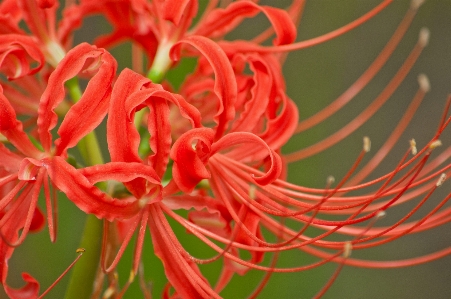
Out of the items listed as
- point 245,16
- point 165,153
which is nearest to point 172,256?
point 165,153

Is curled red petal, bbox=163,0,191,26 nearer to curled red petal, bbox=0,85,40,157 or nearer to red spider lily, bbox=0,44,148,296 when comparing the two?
red spider lily, bbox=0,44,148,296

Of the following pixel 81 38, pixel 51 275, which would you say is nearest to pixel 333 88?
Result: pixel 81 38

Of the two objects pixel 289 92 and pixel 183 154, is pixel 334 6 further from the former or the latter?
pixel 183 154

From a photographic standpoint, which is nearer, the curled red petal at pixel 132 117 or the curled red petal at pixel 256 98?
the curled red petal at pixel 132 117

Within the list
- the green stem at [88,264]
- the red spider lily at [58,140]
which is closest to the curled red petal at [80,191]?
the red spider lily at [58,140]

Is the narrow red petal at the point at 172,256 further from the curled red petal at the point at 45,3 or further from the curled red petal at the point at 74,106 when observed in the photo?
the curled red petal at the point at 45,3

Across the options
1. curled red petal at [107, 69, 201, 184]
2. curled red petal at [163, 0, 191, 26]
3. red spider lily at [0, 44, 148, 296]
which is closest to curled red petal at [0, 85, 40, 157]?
red spider lily at [0, 44, 148, 296]
